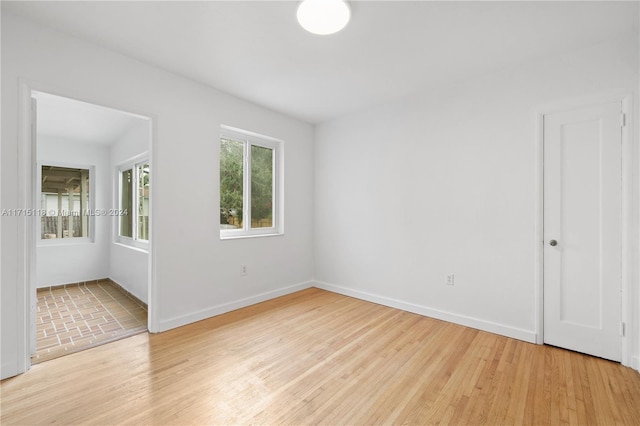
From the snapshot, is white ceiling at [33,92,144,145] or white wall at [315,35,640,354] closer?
white wall at [315,35,640,354]

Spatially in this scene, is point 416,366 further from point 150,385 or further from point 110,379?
point 110,379

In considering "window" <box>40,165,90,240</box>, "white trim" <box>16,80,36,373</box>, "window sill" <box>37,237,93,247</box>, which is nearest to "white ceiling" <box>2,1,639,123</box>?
"white trim" <box>16,80,36,373</box>

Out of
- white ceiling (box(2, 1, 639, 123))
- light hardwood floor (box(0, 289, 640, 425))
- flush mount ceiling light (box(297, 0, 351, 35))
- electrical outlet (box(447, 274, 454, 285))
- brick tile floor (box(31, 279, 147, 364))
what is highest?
white ceiling (box(2, 1, 639, 123))

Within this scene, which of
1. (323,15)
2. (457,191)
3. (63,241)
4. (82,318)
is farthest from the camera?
(63,241)

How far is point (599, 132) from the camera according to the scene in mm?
2361

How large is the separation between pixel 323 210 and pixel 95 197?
4.06 metres

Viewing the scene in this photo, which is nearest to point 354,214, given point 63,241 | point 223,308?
point 223,308

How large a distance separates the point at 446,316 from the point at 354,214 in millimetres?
1709

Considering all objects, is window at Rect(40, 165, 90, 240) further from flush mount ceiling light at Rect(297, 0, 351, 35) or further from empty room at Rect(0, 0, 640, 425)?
flush mount ceiling light at Rect(297, 0, 351, 35)

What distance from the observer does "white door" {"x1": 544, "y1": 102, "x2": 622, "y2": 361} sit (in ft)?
7.56

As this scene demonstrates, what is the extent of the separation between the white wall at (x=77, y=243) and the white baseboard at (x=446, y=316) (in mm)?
4133

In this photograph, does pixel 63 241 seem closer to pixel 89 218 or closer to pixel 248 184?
pixel 89 218

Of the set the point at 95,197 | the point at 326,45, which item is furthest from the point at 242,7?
the point at 95,197

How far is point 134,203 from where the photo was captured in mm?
4426
